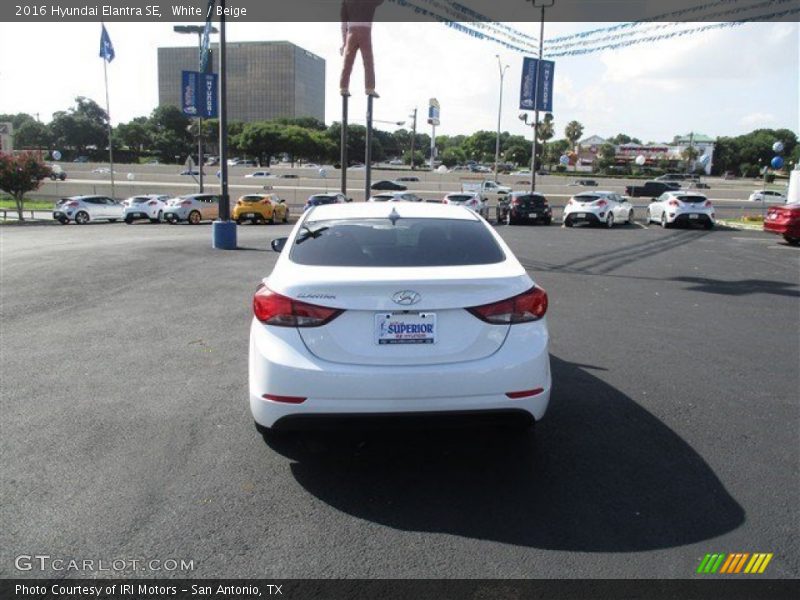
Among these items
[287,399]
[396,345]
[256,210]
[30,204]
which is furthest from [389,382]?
[30,204]

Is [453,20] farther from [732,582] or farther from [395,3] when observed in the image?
[732,582]

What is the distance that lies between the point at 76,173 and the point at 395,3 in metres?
69.7

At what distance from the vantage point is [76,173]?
76625 millimetres

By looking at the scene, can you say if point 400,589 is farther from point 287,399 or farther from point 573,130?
point 573,130

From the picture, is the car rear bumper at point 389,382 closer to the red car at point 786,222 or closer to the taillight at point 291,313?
the taillight at point 291,313

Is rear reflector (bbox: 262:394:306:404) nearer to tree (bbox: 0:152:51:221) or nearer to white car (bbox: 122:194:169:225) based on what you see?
white car (bbox: 122:194:169:225)

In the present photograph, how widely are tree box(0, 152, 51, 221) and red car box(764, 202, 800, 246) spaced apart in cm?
3338

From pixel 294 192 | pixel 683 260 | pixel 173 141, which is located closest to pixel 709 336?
pixel 683 260

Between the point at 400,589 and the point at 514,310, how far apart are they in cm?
167

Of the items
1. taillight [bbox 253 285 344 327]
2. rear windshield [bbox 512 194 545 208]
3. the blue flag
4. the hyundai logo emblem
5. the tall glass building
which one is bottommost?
rear windshield [bbox 512 194 545 208]

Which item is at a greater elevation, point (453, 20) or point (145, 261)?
point (453, 20)

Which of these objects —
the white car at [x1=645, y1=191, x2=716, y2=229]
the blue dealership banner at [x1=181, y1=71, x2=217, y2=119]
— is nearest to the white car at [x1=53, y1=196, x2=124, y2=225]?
the blue dealership banner at [x1=181, y1=71, x2=217, y2=119]

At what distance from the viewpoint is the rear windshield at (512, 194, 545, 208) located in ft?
97.3

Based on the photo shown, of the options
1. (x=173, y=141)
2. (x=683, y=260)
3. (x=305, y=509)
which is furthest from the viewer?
(x=173, y=141)
